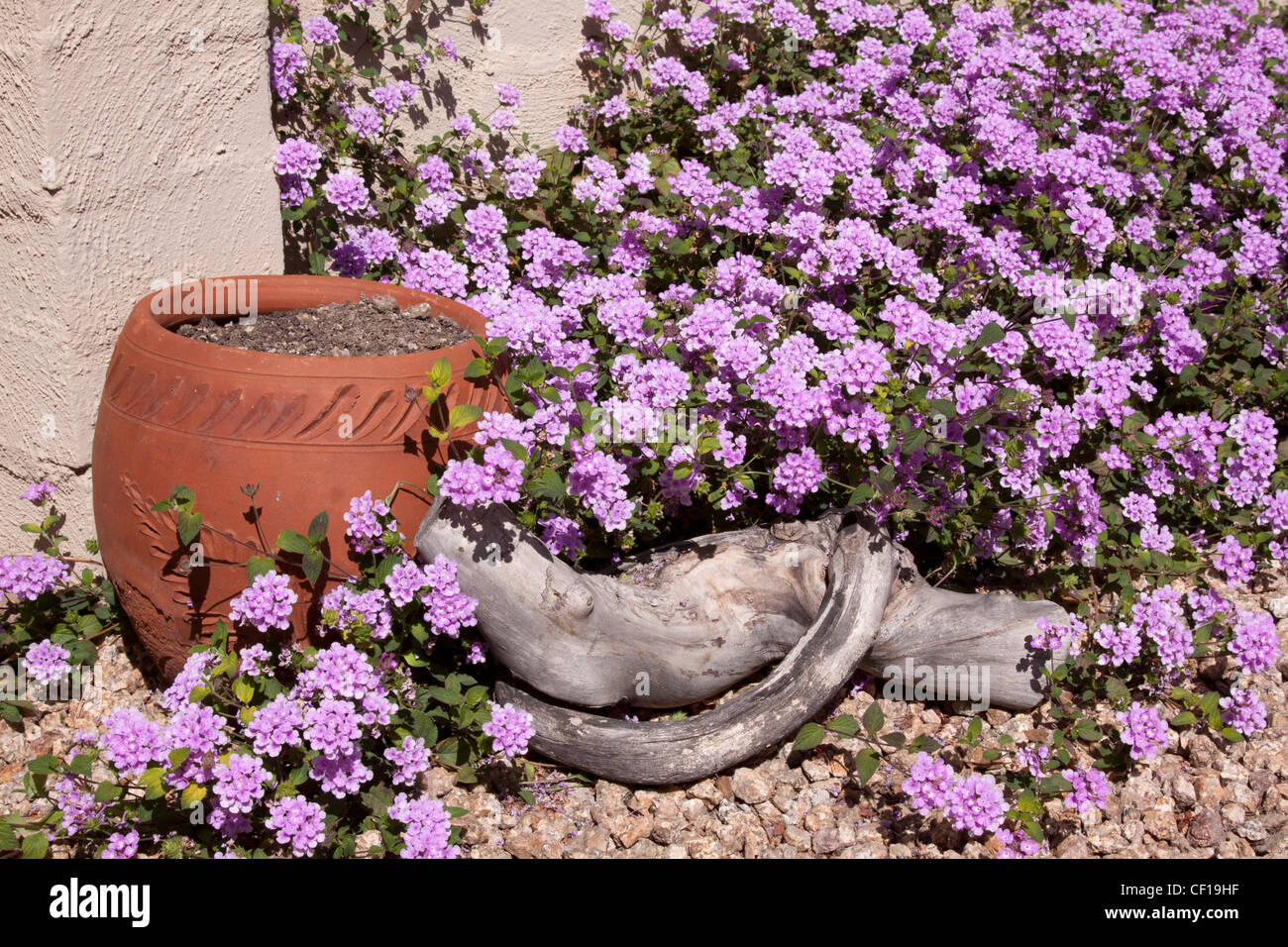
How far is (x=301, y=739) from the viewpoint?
235 centimetres

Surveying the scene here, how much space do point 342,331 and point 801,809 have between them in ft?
5.69

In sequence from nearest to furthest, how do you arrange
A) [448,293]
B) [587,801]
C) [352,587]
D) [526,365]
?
[352,587] < [587,801] < [526,365] < [448,293]

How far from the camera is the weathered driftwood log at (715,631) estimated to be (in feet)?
8.72

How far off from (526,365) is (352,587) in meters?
0.76

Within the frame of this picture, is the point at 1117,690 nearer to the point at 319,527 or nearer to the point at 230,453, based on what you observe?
the point at 319,527

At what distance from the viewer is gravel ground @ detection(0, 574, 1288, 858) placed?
2.62m

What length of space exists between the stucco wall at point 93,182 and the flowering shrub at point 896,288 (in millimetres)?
390

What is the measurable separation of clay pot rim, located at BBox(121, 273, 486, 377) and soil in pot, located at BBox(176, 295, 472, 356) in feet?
0.10

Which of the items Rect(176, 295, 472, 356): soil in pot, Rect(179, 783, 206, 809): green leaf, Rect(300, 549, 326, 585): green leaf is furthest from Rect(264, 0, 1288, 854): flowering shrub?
Rect(179, 783, 206, 809): green leaf

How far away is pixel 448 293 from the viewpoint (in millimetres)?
3533

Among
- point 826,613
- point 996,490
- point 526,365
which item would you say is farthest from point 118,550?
point 996,490

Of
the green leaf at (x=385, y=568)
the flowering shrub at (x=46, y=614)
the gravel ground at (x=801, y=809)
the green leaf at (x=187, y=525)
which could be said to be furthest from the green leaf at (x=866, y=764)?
the flowering shrub at (x=46, y=614)

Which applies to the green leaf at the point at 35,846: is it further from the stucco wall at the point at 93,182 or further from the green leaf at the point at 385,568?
the stucco wall at the point at 93,182

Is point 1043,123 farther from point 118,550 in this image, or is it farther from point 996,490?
point 118,550
